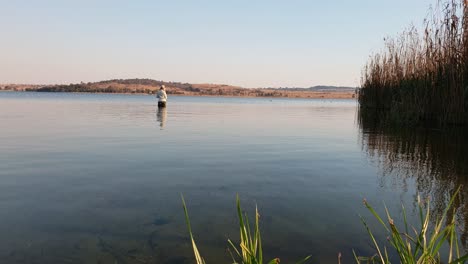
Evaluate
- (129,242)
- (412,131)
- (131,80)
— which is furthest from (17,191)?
(131,80)

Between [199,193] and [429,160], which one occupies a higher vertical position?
[429,160]

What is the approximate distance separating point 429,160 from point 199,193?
5.81m

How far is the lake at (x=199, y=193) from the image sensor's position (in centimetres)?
351

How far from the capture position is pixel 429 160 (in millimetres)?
8164

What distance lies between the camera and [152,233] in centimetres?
379

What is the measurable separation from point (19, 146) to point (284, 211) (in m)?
8.22

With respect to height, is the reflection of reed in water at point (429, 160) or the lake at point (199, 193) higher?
the reflection of reed in water at point (429, 160)

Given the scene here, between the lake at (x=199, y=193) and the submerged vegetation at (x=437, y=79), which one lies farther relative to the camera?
the submerged vegetation at (x=437, y=79)

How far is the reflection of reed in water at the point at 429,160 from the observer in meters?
5.27

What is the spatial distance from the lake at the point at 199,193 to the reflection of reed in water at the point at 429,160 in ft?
0.09

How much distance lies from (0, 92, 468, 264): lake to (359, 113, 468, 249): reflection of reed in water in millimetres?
29

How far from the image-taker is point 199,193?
5.33 m

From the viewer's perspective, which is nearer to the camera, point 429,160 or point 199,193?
point 199,193

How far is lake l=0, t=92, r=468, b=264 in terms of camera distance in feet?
11.5
